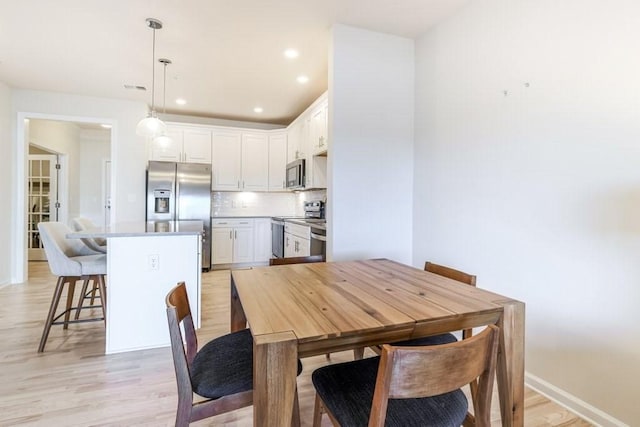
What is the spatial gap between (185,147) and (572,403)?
538 centimetres

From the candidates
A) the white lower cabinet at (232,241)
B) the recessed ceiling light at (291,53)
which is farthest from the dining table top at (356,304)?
the white lower cabinet at (232,241)

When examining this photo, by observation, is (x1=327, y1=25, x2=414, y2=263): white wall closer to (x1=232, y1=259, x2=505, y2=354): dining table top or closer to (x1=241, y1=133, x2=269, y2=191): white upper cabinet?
(x1=232, y1=259, x2=505, y2=354): dining table top

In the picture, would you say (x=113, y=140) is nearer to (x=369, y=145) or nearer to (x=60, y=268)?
(x=60, y=268)

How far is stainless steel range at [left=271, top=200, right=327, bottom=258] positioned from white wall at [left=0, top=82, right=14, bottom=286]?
3534mm

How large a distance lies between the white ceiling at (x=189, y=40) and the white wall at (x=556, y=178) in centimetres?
68

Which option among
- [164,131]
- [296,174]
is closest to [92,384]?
[164,131]

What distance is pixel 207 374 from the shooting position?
1179mm

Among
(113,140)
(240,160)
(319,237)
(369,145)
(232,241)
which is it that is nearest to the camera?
(369,145)

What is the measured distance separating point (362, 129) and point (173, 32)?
6.13ft

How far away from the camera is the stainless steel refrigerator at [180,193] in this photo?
469 centimetres

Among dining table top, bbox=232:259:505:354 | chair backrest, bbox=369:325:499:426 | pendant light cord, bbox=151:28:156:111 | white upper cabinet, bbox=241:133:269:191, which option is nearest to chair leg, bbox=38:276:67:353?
dining table top, bbox=232:259:505:354

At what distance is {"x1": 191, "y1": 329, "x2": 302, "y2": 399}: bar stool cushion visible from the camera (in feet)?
3.64

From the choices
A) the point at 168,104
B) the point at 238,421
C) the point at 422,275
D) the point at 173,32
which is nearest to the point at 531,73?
the point at 422,275

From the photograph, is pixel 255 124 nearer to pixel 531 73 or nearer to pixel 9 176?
pixel 9 176
